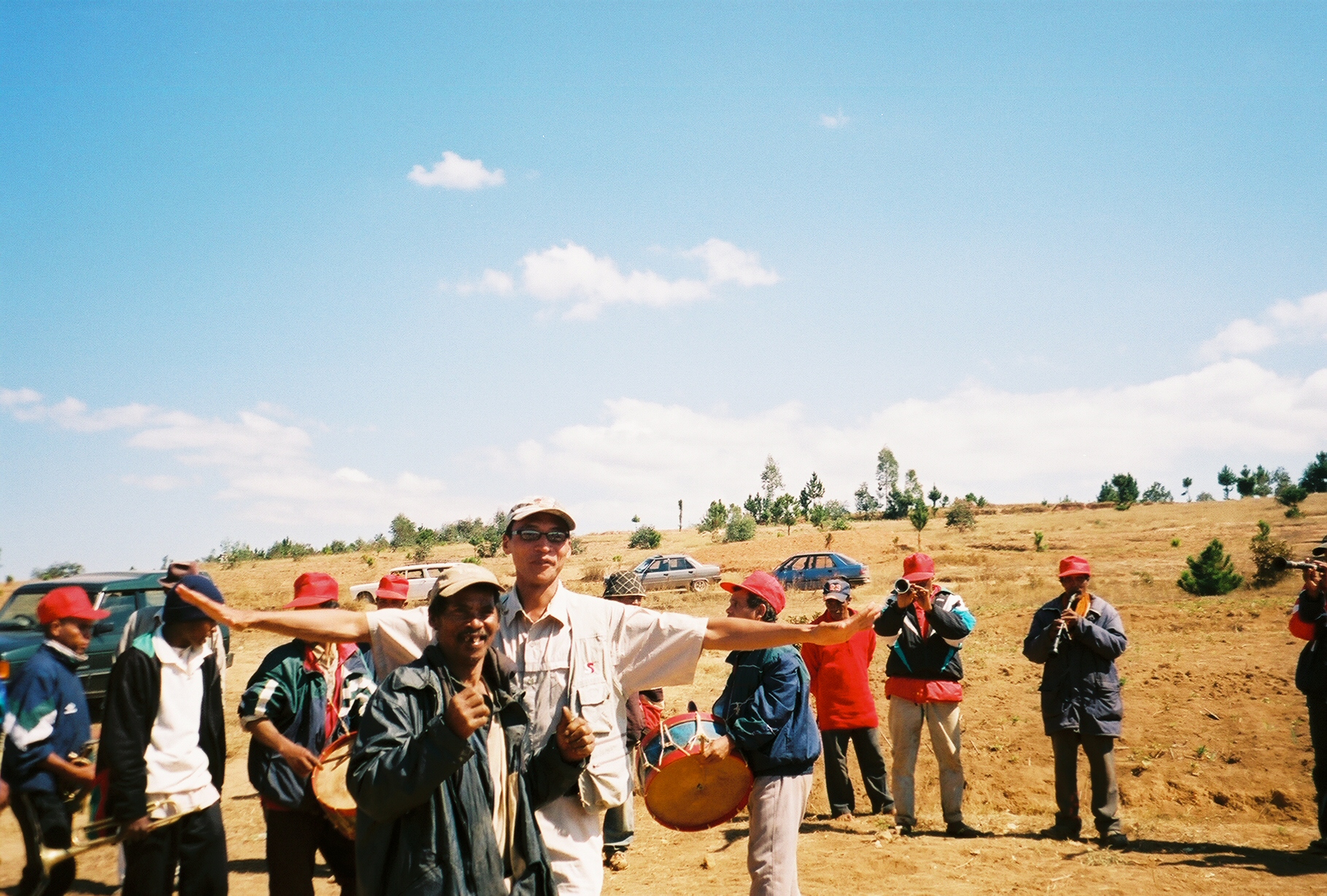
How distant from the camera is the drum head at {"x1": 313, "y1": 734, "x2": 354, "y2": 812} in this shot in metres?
3.14

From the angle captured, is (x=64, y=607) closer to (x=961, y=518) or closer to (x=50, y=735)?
(x=50, y=735)

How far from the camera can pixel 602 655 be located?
3215 millimetres

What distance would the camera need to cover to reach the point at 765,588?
17.0ft

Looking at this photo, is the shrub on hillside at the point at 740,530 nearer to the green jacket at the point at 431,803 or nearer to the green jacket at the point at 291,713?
the green jacket at the point at 291,713

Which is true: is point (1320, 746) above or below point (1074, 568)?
below

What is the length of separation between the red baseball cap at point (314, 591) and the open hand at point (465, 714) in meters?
2.83

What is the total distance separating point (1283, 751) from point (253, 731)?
9.87 meters

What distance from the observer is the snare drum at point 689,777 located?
4.84 m

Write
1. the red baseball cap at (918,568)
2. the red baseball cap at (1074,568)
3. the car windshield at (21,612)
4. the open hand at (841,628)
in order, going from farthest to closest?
1. the car windshield at (21,612)
2. the red baseball cap at (918,568)
3. the red baseball cap at (1074,568)
4. the open hand at (841,628)

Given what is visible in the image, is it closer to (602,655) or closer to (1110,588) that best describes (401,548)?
(1110,588)

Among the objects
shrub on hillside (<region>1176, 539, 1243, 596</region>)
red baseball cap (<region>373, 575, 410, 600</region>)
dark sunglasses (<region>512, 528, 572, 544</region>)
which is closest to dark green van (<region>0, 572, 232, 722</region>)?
red baseball cap (<region>373, 575, 410, 600</region>)

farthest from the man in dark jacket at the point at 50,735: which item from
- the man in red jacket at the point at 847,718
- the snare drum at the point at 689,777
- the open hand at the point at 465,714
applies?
the man in red jacket at the point at 847,718

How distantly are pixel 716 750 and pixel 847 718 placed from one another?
13.3ft

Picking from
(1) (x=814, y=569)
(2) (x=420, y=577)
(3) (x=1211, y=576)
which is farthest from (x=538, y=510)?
(2) (x=420, y=577)
